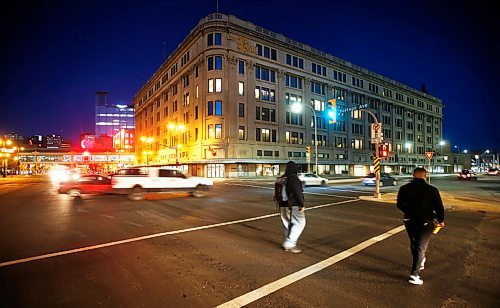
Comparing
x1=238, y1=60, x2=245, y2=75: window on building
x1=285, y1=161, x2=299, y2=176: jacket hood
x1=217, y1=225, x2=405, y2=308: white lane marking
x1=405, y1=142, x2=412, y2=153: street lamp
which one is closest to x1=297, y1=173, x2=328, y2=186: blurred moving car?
x1=217, y1=225, x2=405, y2=308: white lane marking

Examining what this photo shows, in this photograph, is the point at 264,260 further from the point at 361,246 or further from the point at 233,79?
the point at 233,79

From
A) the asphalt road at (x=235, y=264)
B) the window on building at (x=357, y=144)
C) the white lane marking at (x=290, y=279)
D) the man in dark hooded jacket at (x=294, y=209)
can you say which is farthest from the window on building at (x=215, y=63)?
the white lane marking at (x=290, y=279)

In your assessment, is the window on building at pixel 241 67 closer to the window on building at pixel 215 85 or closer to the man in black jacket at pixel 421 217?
the window on building at pixel 215 85

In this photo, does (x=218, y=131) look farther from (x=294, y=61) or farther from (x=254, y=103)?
(x=294, y=61)

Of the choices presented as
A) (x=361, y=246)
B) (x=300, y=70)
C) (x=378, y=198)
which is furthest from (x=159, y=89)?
(x=361, y=246)

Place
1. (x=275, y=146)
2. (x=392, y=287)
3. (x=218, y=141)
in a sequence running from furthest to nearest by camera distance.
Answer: (x=275, y=146)
(x=218, y=141)
(x=392, y=287)

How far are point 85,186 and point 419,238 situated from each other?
19.2 meters

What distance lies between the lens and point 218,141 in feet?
154

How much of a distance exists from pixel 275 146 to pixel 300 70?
17.2 m

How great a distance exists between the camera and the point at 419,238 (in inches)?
180

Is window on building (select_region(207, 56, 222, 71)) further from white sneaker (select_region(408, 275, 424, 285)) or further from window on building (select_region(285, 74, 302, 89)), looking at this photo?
white sneaker (select_region(408, 275, 424, 285))

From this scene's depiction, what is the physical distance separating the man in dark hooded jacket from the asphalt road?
32 centimetres

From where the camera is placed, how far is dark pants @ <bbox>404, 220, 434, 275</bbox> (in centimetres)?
452

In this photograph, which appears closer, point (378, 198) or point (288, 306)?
point (288, 306)
